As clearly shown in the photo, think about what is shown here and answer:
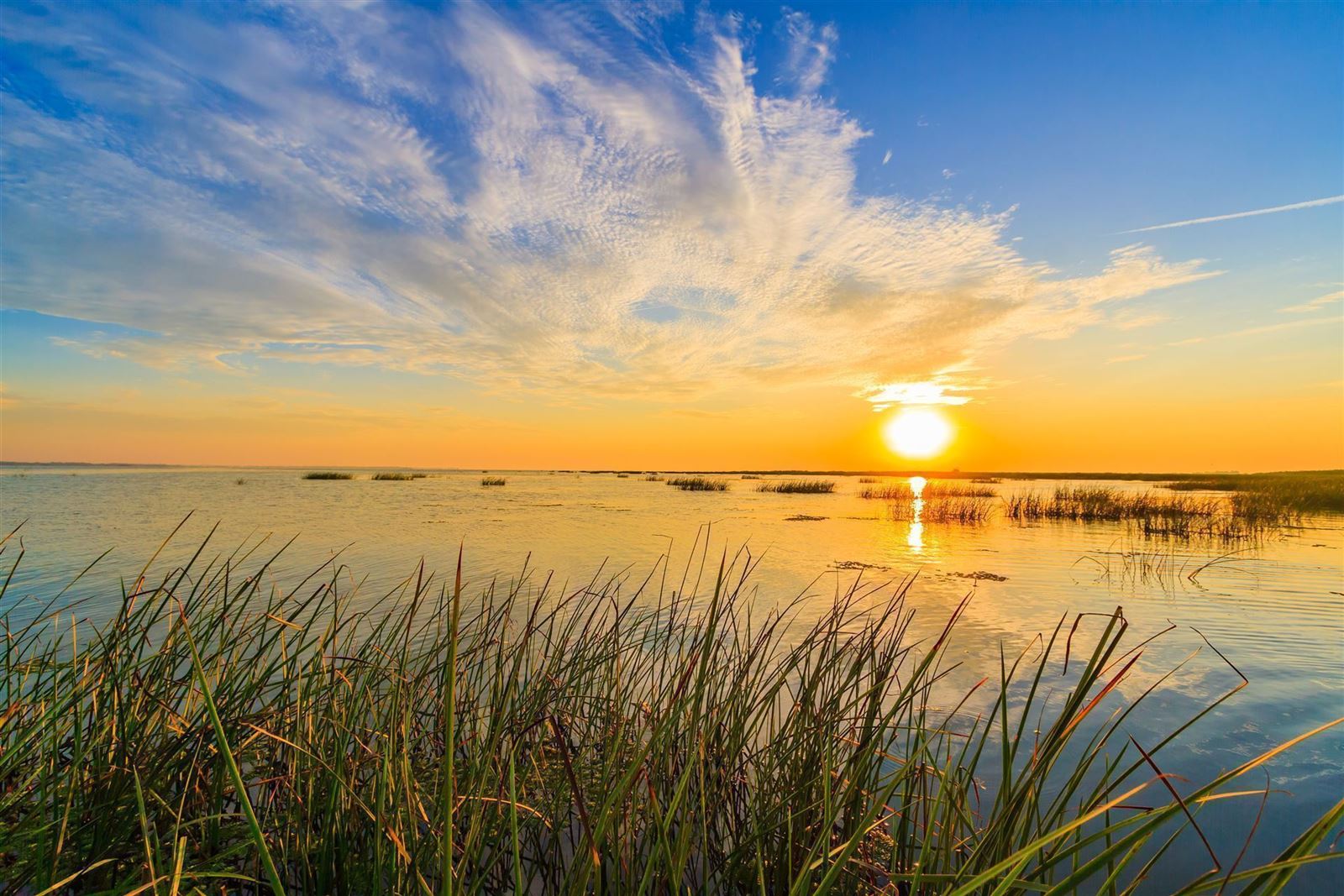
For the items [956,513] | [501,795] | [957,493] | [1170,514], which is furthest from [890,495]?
[501,795]

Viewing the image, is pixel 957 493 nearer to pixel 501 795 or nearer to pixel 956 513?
pixel 956 513

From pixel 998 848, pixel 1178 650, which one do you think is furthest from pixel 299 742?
pixel 1178 650

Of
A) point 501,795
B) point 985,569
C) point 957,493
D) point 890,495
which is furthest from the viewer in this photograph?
point 957,493

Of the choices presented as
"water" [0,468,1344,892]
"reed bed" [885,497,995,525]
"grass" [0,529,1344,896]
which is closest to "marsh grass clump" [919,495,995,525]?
"reed bed" [885,497,995,525]

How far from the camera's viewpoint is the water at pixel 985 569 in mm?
5312

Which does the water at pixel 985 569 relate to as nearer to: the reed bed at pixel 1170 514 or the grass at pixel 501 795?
the reed bed at pixel 1170 514

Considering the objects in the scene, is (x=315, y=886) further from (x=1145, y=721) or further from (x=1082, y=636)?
(x=1082, y=636)

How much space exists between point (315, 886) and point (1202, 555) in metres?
18.7

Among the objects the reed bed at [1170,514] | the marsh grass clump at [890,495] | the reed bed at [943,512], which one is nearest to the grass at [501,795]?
the reed bed at [1170,514]

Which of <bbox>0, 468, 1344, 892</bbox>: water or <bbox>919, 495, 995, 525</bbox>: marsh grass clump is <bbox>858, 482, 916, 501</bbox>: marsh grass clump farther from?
<bbox>0, 468, 1344, 892</bbox>: water

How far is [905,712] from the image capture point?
16.5 feet

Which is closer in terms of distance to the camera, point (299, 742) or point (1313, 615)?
point (299, 742)

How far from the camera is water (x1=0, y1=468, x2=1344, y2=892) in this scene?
5312mm

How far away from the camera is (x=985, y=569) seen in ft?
42.6
